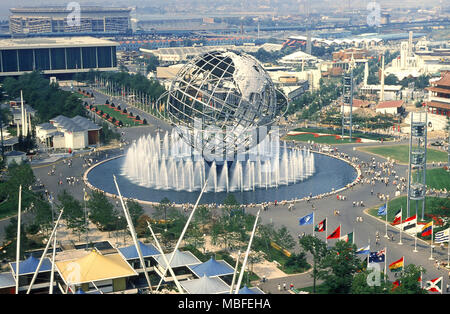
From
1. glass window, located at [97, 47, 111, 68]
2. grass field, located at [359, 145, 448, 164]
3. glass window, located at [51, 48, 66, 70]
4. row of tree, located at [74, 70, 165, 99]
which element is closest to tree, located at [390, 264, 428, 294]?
grass field, located at [359, 145, 448, 164]

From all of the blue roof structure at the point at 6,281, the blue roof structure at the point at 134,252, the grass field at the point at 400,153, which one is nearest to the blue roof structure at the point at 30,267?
the blue roof structure at the point at 6,281

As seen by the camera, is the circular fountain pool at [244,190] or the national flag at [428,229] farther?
the circular fountain pool at [244,190]

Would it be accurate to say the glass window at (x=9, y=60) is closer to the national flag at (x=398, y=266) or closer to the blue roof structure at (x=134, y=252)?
the blue roof structure at (x=134, y=252)

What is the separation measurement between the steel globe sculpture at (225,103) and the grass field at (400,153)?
17.9 m

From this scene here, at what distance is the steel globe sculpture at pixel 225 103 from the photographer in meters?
62.4

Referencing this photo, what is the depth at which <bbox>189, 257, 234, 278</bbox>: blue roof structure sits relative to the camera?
3700 cm

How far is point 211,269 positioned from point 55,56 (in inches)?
4860

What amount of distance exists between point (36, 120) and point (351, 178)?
159 feet

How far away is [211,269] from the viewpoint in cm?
3738

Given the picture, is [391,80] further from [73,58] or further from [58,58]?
[58,58]

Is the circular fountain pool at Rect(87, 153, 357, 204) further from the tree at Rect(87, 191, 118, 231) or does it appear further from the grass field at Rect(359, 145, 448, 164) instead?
the tree at Rect(87, 191, 118, 231)

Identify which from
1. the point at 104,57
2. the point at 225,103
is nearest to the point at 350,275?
the point at 225,103

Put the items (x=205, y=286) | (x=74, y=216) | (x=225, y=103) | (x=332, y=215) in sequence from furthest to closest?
(x=225, y=103)
(x=332, y=215)
(x=74, y=216)
(x=205, y=286)
